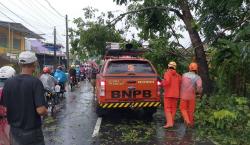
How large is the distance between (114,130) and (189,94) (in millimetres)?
2124

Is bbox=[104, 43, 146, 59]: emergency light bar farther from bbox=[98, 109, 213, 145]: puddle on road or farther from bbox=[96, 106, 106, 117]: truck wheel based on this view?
bbox=[96, 106, 106, 117]: truck wheel

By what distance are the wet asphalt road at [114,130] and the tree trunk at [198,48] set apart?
212 cm

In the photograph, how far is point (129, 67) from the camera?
1352 centimetres

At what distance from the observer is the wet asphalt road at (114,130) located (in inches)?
404

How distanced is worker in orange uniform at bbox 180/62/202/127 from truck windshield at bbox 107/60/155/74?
1.79 meters

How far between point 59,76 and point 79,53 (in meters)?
13.4

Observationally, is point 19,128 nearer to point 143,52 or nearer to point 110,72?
point 110,72

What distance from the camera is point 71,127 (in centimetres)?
1264

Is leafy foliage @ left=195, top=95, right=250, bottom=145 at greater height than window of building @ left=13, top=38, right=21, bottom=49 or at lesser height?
lesser

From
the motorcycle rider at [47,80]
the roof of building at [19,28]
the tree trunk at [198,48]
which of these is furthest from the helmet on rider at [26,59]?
the roof of building at [19,28]

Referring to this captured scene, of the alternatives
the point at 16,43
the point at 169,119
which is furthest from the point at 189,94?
the point at 16,43

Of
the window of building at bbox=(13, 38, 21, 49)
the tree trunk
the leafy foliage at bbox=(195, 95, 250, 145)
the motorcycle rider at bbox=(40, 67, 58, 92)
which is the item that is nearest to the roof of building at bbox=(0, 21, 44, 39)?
the window of building at bbox=(13, 38, 21, 49)

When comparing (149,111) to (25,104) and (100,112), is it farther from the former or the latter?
(25,104)

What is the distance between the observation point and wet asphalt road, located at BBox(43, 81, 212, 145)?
10.3 meters
